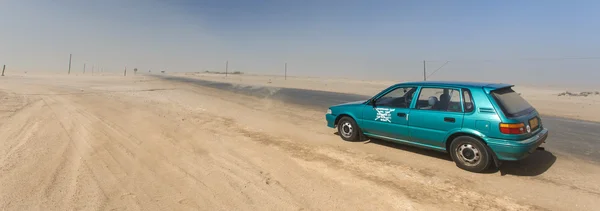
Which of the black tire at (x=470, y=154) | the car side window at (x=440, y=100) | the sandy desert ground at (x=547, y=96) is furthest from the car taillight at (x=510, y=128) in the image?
the sandy desert ground at (x=547, y=96)

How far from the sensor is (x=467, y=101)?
210 inches

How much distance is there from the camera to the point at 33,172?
4641mm

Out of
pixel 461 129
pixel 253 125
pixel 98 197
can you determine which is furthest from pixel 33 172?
pixel 461 129

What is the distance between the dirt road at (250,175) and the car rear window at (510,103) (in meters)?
0.99

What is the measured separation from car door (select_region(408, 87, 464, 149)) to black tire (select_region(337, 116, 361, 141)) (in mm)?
1415

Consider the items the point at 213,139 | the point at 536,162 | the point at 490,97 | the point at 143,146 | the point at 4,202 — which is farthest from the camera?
the point at 213,139

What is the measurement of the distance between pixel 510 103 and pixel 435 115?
3.89 ft

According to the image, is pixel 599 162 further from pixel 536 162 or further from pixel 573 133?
pixel 573 133

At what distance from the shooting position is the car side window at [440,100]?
5453 millimetres

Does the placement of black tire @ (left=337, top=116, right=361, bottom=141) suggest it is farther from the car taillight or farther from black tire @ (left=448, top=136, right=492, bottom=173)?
the car taillight

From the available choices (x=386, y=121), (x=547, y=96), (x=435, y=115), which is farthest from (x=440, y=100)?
(x=547, y=96)

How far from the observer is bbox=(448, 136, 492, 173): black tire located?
5008 mm

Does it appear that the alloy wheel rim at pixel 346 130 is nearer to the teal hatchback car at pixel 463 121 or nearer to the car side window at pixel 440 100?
the teal hatchback car at pixel 463 121

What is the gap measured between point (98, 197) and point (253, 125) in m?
5.39
